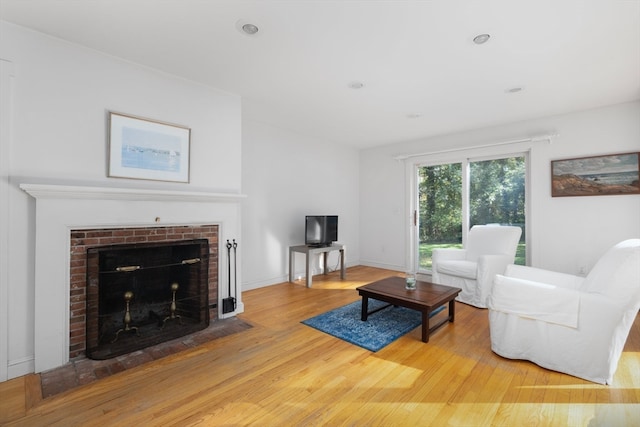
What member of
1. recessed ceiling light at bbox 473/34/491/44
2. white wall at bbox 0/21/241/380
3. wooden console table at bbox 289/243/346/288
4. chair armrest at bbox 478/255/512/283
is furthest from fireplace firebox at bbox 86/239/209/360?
chair armrest at bbox 478/255/512/283

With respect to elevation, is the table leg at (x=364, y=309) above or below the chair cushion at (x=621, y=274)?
below

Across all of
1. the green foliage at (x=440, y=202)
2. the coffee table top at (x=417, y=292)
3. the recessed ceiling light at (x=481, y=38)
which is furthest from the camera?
the green foliage at (x=440, y=202)

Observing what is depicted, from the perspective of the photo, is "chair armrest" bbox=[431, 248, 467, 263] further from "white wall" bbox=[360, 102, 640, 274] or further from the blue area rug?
"white wall" bbox=[360, 102, 640, 274]

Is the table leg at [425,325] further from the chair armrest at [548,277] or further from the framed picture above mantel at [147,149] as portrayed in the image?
the framed picture above mantel at [147,149]

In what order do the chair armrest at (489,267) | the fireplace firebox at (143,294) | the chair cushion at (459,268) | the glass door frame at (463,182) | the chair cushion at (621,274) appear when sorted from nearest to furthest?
the chair cushion at (621,274) → the fireplace firebox at (143,294) → the chair armrest at (489,267) → the chair cushion at (459,268) → the glass door frame at (463,182)

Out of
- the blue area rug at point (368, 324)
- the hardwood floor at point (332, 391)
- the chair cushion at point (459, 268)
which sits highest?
the chair cushion at point (459, 268)

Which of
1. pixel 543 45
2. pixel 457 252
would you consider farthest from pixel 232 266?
pixel 543 45

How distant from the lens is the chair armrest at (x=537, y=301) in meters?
2.13

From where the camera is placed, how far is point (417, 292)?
301 centimetres

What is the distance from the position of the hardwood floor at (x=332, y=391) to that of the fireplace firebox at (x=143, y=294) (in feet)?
1.32

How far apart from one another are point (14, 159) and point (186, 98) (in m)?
1.45

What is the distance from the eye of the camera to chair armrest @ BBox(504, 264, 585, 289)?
2.66m

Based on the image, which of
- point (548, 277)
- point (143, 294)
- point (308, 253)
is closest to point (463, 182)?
point (548, 277)

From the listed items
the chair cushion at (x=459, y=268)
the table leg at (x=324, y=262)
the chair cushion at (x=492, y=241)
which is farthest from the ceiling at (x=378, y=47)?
the table leg at (x=324, y=262)
